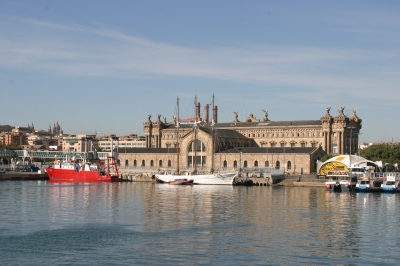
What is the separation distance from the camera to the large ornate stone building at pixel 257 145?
11244 cm

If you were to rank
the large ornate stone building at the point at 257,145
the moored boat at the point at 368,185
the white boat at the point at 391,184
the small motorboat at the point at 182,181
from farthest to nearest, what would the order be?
the large ornate stone building at the point at 257,145 → the small motorboat at the point at 182,181 → the moored boat at the point at 368,185 → the white boat at the point at 391,184

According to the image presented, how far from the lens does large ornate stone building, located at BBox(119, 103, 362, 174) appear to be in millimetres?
112438

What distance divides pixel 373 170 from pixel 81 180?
4987 centimetres

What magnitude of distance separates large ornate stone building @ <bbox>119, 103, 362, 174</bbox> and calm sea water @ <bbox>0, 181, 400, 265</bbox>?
47.8m

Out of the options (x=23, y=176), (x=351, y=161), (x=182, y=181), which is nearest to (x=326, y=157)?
(x=351, y=161)

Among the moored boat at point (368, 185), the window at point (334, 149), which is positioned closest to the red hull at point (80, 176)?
the window at point (334, 149)

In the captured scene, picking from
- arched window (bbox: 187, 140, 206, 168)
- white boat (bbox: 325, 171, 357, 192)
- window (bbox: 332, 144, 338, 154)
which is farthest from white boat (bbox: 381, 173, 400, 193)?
arched window (bbox: 187, 140, 206, 168)

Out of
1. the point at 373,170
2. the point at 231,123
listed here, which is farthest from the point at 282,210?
the point at 231,123

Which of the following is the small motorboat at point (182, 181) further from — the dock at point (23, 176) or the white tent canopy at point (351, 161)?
the dock at point (23, 176)

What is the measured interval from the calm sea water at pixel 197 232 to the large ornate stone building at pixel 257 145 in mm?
47809

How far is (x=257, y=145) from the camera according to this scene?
133500 mm

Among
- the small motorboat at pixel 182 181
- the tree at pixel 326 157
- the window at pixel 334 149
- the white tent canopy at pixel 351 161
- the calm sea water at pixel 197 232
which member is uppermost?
the window at pixel 334 149

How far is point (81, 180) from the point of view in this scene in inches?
4439

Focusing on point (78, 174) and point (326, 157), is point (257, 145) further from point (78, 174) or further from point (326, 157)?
point (78, 174)
